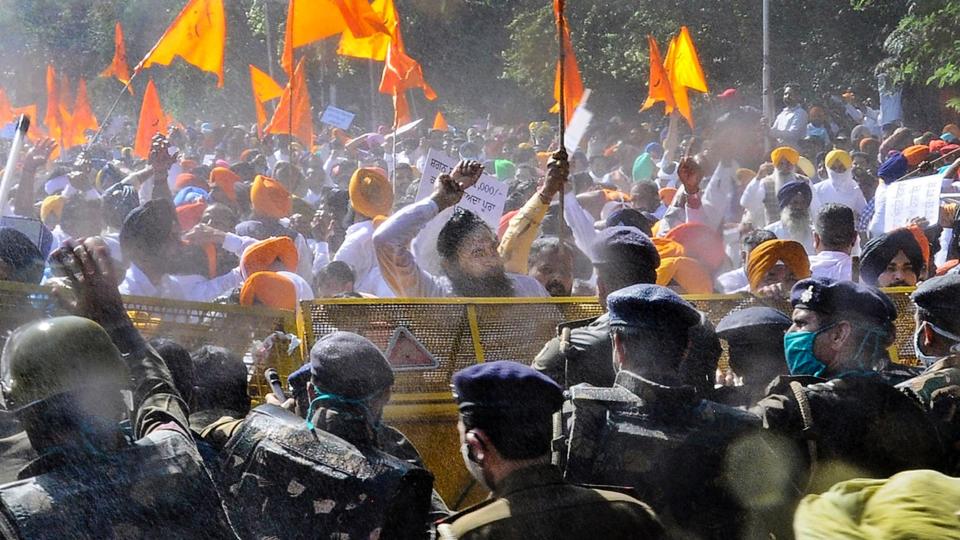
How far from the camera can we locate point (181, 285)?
7.45 meters

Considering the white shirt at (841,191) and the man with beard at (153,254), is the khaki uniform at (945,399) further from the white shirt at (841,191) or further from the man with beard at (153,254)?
the white shirt at (841,191)

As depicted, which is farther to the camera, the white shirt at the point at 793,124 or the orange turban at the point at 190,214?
the white shirt at the point at 793,124

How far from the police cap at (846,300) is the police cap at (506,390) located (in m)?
1.28

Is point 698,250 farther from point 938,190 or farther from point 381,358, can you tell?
point 381,358

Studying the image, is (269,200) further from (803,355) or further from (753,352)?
(803,355)

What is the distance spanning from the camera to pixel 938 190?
8.95 meters

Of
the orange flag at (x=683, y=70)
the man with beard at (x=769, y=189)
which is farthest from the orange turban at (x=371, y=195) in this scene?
the orange flag at (x=683, y=70)

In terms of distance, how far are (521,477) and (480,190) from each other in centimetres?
461

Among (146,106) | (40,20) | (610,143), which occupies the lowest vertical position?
(610,143)

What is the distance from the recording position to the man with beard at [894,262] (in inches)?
259

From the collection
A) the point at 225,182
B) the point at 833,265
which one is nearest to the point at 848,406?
the point at 833,265

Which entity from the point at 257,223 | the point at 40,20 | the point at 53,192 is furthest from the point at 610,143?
the point at 40,20

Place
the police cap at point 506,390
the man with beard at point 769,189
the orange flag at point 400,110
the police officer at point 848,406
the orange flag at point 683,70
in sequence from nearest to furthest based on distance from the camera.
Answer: the police cap at point 506,390 < the police officer at point 848,406 < the man with beard at point 769,189 < the orange flag at point 683,70 < the orange flag at point 400,110

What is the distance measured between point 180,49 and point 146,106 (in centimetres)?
368
